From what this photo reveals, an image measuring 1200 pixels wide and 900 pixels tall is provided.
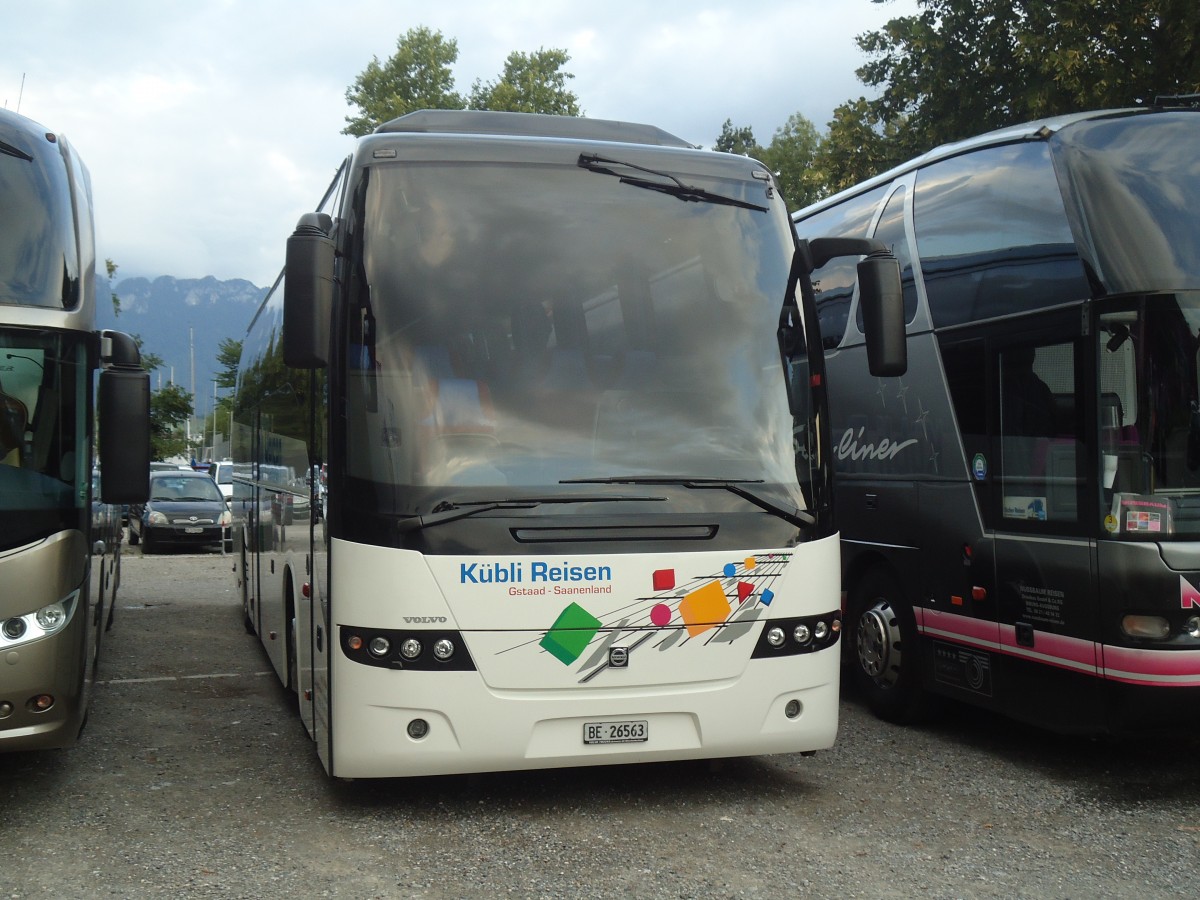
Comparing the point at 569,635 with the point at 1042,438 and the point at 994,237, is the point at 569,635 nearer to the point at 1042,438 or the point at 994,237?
the point at 1042,438

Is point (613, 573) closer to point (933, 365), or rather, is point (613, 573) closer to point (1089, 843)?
point (1089, 843)

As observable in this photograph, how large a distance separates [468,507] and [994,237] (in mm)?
3586

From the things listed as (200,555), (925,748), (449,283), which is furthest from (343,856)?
(200,555)

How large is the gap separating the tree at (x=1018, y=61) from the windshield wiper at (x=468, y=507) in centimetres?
1307

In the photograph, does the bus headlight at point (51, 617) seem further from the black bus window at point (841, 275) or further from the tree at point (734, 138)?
the tree at point (734, 138)

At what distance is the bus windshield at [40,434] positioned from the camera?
5.87 metres

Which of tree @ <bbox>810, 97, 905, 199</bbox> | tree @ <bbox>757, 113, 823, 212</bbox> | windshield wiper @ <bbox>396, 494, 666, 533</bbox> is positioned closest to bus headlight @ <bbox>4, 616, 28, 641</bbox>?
windshield wiper @ <bbox>396, 494, 666, 533</bbox>

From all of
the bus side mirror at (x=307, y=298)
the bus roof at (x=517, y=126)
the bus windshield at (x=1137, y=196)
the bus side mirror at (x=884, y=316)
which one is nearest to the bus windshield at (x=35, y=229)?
the bus side mirror at (x=307, y=298)

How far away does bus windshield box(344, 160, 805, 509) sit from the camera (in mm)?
5852

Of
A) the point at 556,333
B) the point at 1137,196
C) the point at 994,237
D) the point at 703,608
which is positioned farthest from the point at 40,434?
the point at 1137,196

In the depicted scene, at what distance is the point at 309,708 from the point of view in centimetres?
700

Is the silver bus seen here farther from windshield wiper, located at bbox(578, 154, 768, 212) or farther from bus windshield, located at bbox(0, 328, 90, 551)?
windshield wiper, located at bbox(578, 154, 768, 212)

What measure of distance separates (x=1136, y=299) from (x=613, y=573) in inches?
113

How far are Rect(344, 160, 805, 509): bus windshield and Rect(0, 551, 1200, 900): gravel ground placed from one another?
1.55 metres
